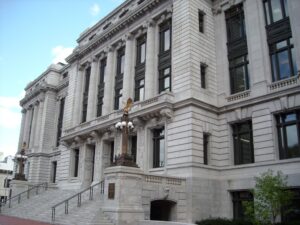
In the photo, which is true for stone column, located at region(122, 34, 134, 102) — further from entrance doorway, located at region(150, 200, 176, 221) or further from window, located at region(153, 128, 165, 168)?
entrance doorway, located at region(150, 200, 176, 221)

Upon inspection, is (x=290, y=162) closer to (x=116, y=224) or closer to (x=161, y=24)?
(x=116, y=224)

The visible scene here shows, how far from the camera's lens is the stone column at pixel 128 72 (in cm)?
3429

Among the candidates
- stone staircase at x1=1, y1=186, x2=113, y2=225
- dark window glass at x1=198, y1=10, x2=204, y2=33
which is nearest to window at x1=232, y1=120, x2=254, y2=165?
dark window glass at x1=198, y1=10, x2=204, y2=33

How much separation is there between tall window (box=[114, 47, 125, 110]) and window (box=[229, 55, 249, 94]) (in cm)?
1276

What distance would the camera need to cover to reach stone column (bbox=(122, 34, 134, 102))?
113ft

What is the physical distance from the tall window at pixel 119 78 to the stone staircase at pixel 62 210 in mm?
10897

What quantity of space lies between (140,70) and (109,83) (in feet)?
16.9

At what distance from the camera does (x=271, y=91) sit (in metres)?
25.0

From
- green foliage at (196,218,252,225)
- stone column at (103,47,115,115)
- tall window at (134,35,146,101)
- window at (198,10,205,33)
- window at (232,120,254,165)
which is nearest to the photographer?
green foliage at (196,218,252,225)

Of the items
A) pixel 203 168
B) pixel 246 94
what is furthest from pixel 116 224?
pixel 246 94

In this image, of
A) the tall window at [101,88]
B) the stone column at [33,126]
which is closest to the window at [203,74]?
the tall window at [101,88]

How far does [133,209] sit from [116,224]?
153 centimetres

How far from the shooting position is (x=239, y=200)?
2539cm

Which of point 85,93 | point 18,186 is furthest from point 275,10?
point 18,186
